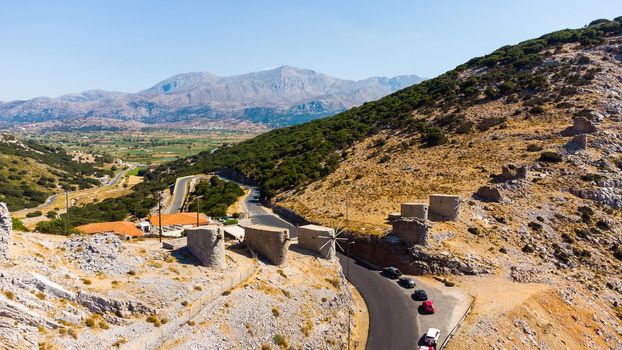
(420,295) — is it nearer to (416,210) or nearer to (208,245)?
(416,210)

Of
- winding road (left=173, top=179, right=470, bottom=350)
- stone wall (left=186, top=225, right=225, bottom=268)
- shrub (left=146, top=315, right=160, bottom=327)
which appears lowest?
winding road (left=173, top=179, right=470, bottom=350)

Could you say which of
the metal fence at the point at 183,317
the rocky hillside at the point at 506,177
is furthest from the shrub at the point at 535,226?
the metal fence at the point at 183,317

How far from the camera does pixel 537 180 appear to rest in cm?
5966

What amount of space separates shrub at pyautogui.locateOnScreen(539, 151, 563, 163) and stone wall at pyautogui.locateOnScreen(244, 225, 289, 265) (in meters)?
45.3

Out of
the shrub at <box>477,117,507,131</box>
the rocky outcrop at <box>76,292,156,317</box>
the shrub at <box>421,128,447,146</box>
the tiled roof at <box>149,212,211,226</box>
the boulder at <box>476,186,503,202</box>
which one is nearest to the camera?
the rocky outcrop at <box>76,292,156,317</box>

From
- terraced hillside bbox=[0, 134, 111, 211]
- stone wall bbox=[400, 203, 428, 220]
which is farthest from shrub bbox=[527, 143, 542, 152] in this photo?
terraced hillside bbox=[0, 134, 111, 211]

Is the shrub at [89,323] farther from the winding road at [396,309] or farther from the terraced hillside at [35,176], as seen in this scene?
the terraced hillside at [35,176]

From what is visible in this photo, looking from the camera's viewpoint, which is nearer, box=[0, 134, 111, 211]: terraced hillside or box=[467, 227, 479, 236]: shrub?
box=[467, 227, 479, 236]: shrub

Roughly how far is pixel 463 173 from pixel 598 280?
24.4 metres

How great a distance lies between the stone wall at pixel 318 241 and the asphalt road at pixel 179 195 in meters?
40.7

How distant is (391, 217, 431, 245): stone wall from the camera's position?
45.8 metres

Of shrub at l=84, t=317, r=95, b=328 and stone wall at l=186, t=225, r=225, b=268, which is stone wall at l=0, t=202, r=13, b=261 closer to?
shrub at l=84, t=317, r=95, b=328

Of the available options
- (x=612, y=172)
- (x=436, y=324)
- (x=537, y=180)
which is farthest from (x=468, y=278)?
(x=612, y=172)

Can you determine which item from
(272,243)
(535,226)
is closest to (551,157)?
(535,226)
